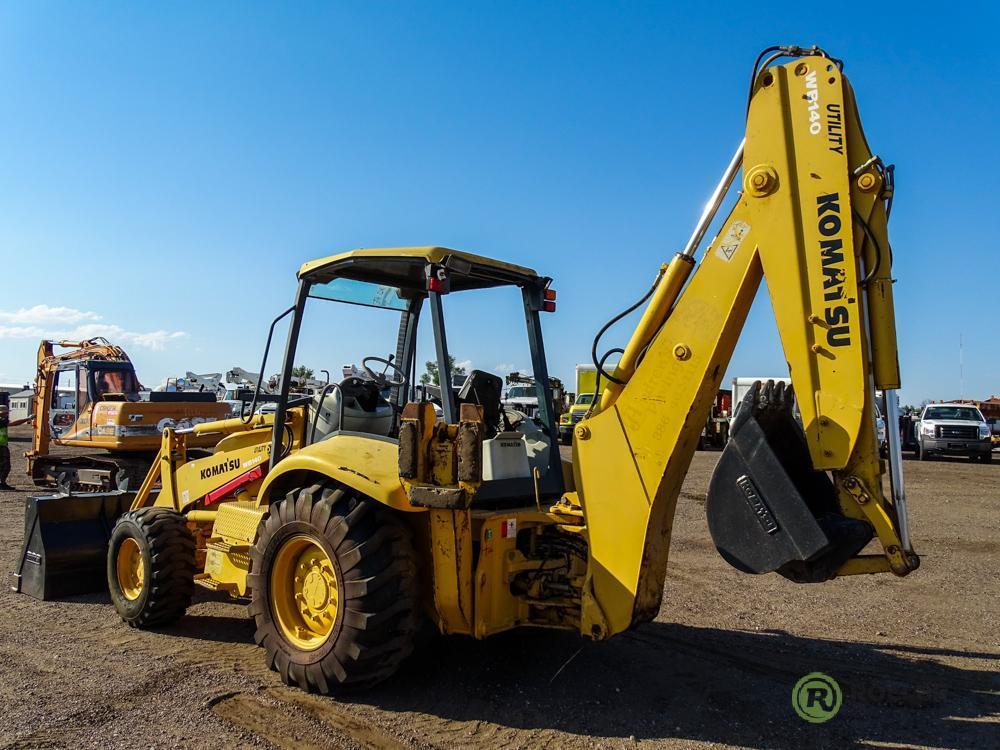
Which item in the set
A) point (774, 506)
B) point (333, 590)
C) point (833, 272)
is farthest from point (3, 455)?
point (833, 272)

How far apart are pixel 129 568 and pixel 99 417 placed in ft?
26.4

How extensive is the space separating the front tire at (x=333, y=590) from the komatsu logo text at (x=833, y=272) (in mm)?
2483

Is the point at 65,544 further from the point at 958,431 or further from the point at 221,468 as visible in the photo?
the point at 958,431

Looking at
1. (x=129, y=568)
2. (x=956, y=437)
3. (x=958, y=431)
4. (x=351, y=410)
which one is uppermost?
(x=351, y=410)

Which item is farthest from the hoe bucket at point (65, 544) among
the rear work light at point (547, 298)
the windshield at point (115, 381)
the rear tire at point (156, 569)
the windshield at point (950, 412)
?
the windshield at point (950, 412)

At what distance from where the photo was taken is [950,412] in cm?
2364

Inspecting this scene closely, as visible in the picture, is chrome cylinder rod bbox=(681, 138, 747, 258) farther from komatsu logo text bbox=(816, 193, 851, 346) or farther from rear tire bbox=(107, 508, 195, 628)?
rear tire bbox=(107, 508, 195, 628)

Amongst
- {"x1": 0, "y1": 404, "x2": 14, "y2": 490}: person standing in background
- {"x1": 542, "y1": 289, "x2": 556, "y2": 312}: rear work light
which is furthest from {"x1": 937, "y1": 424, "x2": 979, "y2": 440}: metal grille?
{"x1": 0, "y1": 404, "x2": 14, "y2": 490}: person standing in background

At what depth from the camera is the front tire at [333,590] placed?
4367 millimetres

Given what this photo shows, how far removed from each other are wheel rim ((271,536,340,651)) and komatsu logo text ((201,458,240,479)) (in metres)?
1.40

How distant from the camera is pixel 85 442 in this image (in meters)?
13.8

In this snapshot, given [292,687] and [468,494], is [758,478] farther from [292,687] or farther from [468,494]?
[292,687]

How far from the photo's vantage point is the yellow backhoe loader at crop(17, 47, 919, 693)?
12.3 ft

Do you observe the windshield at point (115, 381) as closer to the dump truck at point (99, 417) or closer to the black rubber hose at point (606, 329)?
the dump truck at point (99, 417)
